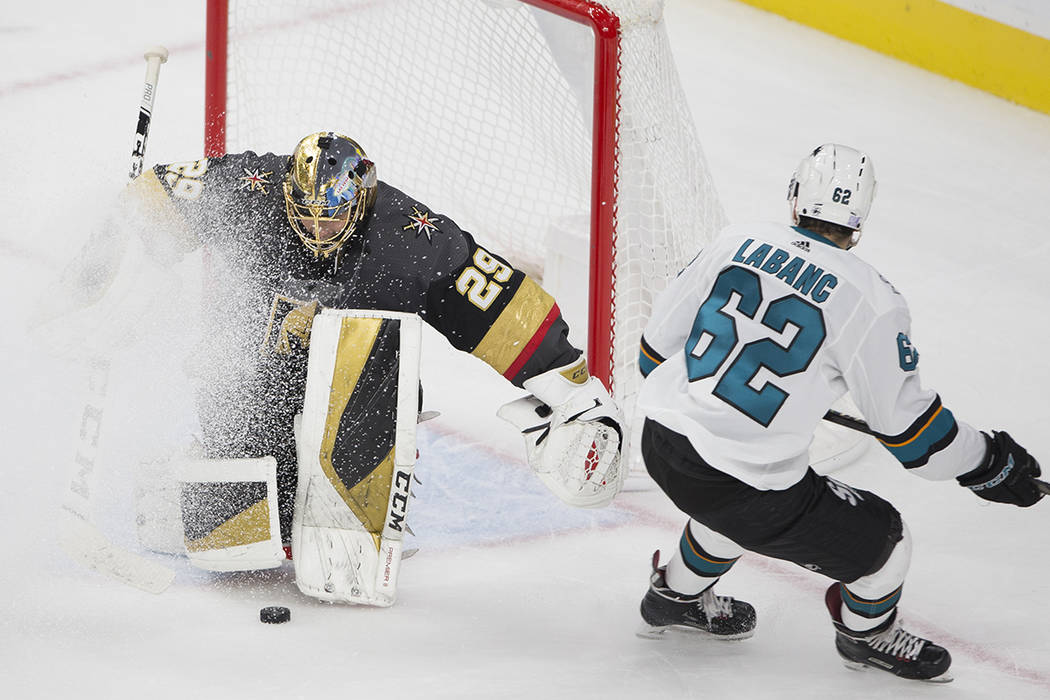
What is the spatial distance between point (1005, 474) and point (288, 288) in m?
1.24

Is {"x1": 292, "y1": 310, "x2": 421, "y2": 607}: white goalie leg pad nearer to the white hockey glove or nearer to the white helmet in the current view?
the white hockey glove

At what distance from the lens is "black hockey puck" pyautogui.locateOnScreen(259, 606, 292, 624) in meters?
2.61

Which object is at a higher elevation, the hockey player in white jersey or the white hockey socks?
the hockey player in white jersey

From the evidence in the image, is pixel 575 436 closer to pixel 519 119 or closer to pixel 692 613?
pixel 692 613

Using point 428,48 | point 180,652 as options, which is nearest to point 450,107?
point 428,48

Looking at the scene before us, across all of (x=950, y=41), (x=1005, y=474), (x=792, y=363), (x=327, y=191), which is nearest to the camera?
(x=792, y=363)

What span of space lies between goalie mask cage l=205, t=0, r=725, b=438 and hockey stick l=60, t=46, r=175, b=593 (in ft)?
3.35

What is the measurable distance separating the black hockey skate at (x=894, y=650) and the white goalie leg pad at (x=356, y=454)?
0.78m

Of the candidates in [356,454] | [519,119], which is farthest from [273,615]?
[519,119]

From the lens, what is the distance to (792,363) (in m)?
2.29

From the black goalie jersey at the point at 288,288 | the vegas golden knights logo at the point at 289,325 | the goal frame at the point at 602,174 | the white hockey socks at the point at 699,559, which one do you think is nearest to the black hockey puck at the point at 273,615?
the black goalie jersey at the point at 288,288

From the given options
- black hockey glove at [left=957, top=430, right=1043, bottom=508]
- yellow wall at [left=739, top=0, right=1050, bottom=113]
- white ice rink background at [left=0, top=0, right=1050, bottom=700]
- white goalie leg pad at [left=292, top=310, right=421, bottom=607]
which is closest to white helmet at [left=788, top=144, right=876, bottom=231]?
black hockey glove at [left=957, top=430, right=1043, bottom=508]

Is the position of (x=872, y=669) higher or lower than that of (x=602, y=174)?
lower

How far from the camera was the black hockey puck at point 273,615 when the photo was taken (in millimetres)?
2605
